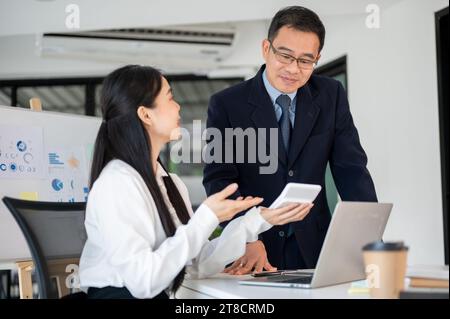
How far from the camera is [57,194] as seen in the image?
9.30 feet

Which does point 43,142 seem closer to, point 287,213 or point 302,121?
point 302,121

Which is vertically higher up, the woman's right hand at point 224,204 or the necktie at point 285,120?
the necktie at point 285,120

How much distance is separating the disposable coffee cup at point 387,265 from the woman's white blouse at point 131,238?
0.38 meters

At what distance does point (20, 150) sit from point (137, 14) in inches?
80.5

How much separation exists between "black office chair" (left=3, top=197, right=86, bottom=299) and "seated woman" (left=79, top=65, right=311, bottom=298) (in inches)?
4.9

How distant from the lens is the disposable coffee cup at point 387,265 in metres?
1.21

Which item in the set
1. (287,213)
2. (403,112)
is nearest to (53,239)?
(287,213)

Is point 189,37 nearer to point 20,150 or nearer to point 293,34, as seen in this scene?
point 20,150

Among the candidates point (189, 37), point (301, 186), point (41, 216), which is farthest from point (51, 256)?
point (189, 37)

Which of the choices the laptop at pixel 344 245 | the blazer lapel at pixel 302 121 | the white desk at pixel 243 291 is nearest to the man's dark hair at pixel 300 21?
the blazer lapel at pixel 302 121

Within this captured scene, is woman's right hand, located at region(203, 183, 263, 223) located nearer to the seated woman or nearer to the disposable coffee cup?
the seated woman

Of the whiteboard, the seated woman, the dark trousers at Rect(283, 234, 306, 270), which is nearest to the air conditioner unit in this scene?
the whiteboard

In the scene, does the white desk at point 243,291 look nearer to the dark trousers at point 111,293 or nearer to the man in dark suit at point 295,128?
the dark trousers at point 111,293

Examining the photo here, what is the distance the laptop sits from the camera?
141 cm
